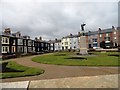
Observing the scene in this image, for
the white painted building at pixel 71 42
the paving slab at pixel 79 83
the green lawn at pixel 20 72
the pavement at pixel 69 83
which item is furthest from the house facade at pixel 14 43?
the paving slab at pixel 79 83

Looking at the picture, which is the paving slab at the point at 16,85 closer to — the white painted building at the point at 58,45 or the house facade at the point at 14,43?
the house facade at the point at 14,43

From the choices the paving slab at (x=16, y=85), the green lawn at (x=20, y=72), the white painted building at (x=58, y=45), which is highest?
the white painted building at (x=58, y=45)

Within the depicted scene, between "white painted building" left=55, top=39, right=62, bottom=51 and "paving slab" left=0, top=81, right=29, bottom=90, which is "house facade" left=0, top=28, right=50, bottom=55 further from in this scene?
"paving slab" left=0, top=81, right=29, bottom=90

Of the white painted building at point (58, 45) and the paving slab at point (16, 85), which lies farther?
the white painted building at point (58, 45)

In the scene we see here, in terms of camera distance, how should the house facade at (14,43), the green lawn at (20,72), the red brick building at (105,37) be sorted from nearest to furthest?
the green lawn at (20,72) → the house facade at (14,43) → the red brick building at (105,37)

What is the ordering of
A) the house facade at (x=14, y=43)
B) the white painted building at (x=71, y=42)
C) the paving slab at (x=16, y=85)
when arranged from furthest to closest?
the white painted building at (x=71, y=42) → the house facade at (x=14, y=43) → the paving slab at (x=16, y=85)

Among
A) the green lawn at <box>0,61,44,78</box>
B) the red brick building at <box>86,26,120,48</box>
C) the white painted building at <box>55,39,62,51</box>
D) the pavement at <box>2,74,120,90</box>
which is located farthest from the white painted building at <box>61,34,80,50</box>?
the pavement at <box>2,74,120,90</box>

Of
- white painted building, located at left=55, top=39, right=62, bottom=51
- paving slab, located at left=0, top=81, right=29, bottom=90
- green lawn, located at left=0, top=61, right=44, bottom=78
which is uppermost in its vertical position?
white painted building, located at left=55, top=39, right=62, bottom=51

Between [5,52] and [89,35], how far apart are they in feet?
178

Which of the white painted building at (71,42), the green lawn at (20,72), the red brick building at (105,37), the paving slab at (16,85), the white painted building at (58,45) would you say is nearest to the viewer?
the paving slab at (16,85)

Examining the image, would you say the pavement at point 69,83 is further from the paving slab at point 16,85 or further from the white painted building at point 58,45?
the white painted building at point 58,45

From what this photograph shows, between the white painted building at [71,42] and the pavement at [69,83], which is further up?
the white painted building at [71,42]

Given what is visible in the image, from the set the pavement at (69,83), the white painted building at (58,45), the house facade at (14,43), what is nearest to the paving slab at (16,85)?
the pavement at (69,83)

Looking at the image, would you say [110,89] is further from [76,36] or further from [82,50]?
[76,36]
